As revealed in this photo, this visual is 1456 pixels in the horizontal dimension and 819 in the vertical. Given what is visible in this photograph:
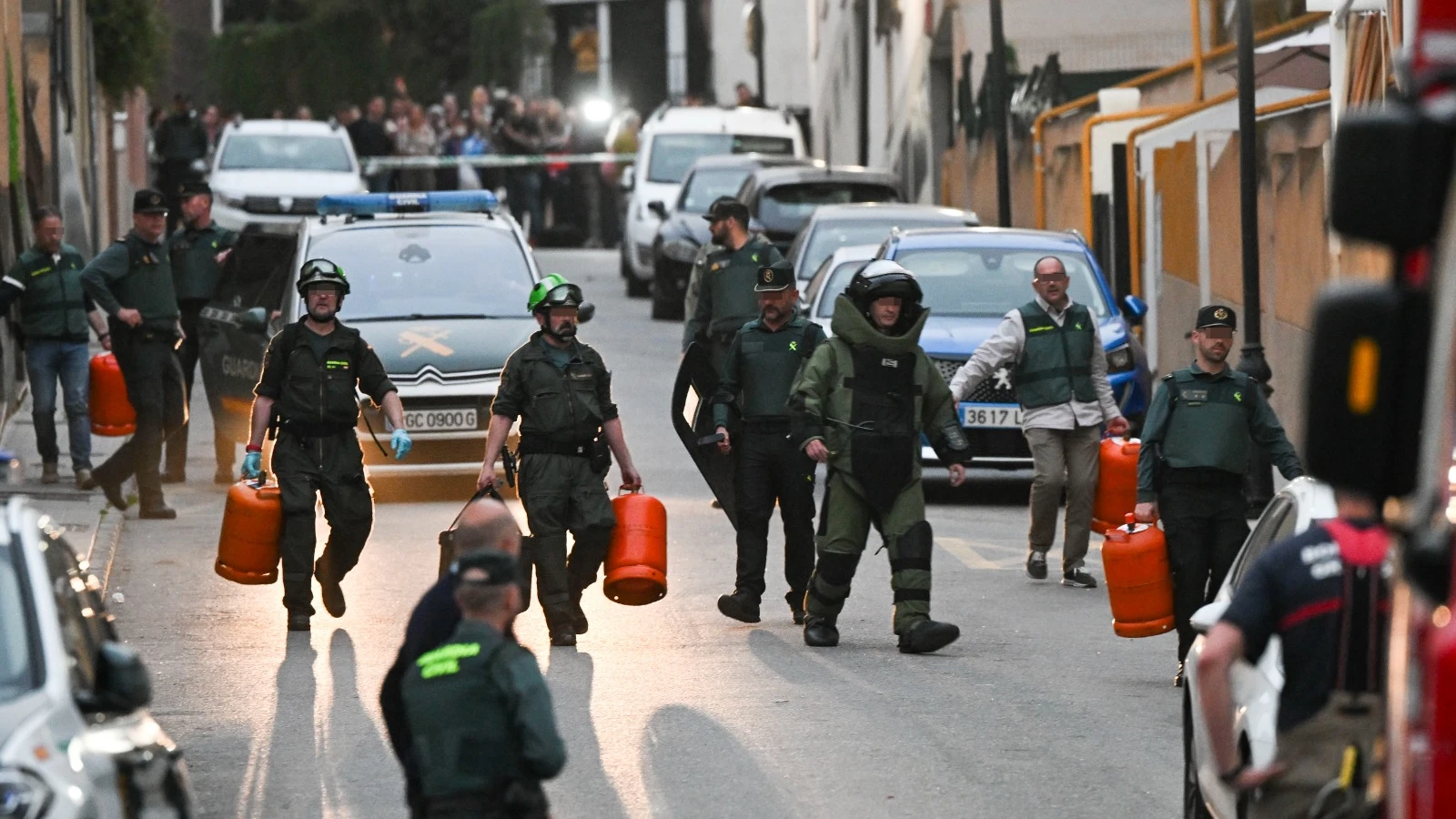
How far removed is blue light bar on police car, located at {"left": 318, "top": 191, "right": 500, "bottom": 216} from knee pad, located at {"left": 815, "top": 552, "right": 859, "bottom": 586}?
644 cm

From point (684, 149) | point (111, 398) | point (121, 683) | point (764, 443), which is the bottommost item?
point (111, 398)

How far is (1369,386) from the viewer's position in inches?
190

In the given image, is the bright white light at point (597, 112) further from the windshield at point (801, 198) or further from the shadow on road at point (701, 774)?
the shadow on road at point (701, 774)

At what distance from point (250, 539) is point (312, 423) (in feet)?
1.98

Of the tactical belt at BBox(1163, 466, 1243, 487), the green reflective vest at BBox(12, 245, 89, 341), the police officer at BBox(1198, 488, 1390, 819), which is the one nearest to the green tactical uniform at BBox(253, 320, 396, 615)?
the tactical belt at BBox(1163, 466, 1243, 487)

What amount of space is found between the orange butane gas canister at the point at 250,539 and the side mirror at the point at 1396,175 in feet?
27.2

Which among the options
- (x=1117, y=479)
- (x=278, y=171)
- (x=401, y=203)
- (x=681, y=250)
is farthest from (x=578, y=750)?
(x=278, y=171)

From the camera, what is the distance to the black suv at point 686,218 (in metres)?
29.5

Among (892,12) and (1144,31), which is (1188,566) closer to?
(1144,31)

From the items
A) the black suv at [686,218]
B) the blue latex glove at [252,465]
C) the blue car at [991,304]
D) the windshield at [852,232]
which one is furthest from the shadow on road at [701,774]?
the black suv at [686,218]

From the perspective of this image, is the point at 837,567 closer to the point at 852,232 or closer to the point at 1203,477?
the point at 1203,477

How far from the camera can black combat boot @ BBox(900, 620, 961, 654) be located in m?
12.0

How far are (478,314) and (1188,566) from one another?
22.6 feet

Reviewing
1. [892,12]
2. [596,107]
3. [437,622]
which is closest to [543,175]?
[892,12]
